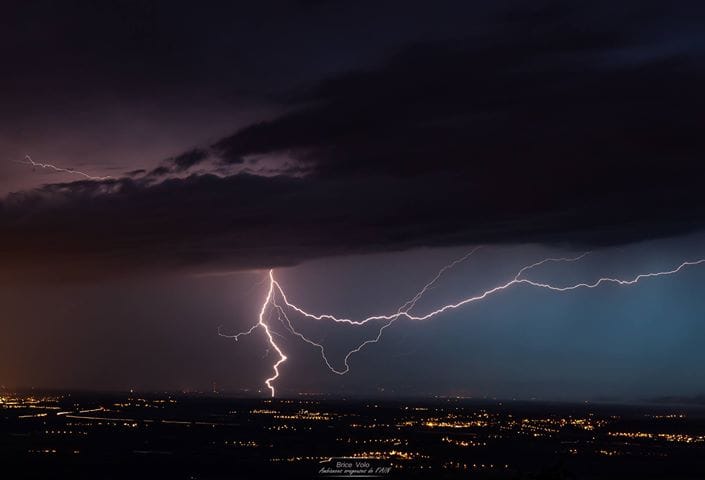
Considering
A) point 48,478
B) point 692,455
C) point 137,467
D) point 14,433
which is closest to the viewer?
point 48,478

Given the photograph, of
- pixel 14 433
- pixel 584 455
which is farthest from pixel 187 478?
pixel 14 433

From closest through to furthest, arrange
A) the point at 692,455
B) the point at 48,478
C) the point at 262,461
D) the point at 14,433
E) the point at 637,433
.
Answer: the point at 48,478 → the point at 262,461 → the point at 692,455 → the point at 14,433 → the point at 637,433

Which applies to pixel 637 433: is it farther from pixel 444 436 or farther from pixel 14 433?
pixel 14 433

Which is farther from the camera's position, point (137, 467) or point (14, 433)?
point (14, 433)

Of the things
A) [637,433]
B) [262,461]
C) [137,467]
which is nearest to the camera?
[137,467]

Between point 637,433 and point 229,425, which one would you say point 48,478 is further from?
point 637,433

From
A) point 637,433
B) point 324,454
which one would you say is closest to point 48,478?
point 324,454

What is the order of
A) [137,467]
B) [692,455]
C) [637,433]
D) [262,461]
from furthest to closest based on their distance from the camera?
[637,433]
[692,455]
[262,461]
[137,467]

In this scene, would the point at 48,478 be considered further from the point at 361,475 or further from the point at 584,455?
the point at 584,455

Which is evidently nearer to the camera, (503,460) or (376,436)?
(503,460)
